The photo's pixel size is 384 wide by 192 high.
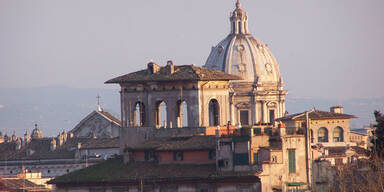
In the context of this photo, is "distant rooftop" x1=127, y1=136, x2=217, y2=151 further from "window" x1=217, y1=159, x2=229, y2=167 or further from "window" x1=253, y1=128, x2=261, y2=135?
"window" x1=253, y1=128, x2=261, y2=135

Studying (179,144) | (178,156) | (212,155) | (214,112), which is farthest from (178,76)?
(212,155)

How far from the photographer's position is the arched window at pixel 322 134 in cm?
16352

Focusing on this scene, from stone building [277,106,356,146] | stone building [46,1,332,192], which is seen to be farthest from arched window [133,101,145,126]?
stone building [277,106,356,146]

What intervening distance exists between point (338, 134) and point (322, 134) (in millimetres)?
2204

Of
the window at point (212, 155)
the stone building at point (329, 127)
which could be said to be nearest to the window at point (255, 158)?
the window at point (212, 155)

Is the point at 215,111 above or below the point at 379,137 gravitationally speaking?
above

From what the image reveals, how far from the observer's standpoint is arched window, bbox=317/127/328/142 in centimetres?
16352

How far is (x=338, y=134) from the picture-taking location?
16675 cm

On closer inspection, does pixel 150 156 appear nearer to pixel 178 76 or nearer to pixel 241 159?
pixel 178 76

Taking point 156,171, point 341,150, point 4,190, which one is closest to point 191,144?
point 156,171

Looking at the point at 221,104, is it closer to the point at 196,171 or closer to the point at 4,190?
the point at 196,171

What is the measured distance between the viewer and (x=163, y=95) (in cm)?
10294

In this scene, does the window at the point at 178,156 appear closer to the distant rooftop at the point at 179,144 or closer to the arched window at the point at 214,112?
the distant rooftop at the point at 179,144

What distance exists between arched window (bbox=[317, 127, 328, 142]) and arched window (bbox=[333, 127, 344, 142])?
908mm
